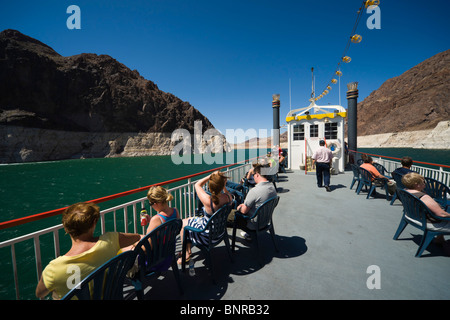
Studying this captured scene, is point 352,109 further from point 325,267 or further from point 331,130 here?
point 325,267

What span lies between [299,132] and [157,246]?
34.0ft

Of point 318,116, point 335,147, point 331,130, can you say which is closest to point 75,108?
point 318,116

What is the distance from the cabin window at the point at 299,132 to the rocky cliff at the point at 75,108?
7201cm

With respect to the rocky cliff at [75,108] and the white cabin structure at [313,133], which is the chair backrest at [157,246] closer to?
the white cabin structure at [313,133]

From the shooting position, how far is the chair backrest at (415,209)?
2497mm

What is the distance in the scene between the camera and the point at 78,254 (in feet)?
4.54

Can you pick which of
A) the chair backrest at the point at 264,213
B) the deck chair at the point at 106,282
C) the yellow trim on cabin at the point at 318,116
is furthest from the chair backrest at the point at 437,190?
the yellow trim on cabin at the point at 318,116

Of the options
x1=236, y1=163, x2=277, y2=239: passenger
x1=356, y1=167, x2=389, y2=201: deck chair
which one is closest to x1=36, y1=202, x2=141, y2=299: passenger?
x1=236, y1=163, x2=277, y2=239: passenger

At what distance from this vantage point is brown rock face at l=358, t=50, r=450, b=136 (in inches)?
3115

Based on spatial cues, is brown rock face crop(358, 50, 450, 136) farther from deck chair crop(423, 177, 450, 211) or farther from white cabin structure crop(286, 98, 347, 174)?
deck chair crop(423, 177, 450, 211)
